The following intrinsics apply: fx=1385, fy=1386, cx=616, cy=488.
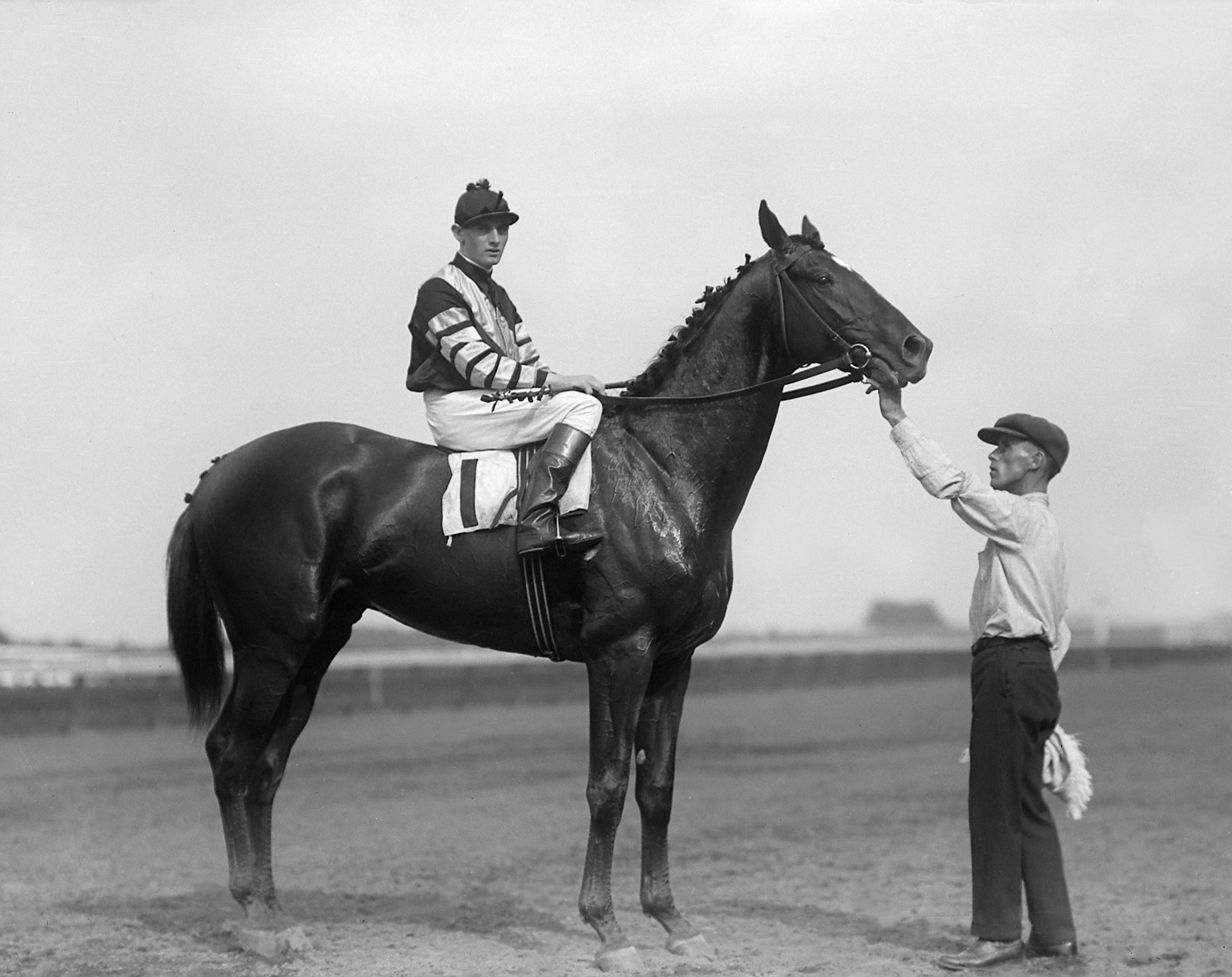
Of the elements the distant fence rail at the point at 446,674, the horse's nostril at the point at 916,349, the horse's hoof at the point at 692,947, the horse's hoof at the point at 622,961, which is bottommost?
the distant fence rail at the point at 446,674

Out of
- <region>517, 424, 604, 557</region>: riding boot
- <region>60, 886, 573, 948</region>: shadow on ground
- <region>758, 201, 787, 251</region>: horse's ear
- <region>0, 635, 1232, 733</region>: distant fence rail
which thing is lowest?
<region>0, 635, 1232, 733</region>: distant fence rail

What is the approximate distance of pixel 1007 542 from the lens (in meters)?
5.78

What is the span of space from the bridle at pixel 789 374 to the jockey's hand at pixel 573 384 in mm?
46

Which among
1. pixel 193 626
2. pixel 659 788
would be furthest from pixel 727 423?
pixel 193 626

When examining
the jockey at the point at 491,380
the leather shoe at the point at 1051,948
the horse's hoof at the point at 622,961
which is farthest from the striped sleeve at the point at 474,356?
the leather shoe at the point at 1051,948

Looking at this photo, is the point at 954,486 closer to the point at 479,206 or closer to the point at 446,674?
the point at 479,206

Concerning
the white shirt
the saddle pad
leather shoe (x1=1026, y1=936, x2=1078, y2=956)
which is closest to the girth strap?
the saddle pad

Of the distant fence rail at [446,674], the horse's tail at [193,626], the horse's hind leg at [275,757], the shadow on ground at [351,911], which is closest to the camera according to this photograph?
the horse's hind leg at [275,757]

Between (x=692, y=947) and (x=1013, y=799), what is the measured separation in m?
1.53

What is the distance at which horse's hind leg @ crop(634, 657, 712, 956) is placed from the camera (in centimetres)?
618

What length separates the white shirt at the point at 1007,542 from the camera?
573cm

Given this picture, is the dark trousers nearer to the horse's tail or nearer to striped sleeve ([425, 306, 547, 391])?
striped sleeve ([425, 306, 547, 391])

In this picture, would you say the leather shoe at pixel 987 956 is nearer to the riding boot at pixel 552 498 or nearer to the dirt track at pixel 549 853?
the dirt track at pixel 549 853

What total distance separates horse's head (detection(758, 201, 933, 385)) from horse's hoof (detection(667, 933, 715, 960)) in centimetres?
257
